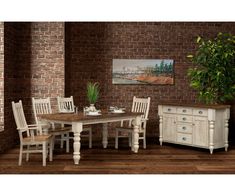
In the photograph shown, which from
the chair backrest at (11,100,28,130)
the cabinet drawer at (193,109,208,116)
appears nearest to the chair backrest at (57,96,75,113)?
the chair backrest at (11,100,28,130)

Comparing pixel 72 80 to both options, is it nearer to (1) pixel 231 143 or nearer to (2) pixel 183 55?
(2) pixel 183 55

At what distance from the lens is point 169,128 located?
8484 mm

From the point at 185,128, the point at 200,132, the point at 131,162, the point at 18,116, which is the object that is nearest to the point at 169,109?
the point at 185,128

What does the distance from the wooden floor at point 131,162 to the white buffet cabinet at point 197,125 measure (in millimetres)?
192

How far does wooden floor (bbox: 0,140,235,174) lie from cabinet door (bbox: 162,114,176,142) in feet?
0.75

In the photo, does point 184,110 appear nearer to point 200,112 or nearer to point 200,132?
point 200,112

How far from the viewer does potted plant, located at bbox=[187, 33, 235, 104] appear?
7.90m

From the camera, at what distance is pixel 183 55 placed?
9.72 m

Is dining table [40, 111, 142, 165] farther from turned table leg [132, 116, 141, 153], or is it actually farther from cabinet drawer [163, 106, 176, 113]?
cabinet drawer [163, 106, 176, 113]

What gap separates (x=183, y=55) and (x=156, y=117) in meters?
→ 1.60

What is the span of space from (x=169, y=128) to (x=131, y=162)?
191 centimetres

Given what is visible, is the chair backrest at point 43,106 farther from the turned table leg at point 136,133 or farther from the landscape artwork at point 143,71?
the landscape artwork at point 143,71

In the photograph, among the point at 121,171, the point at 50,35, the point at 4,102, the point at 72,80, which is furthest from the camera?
the point at 72,80

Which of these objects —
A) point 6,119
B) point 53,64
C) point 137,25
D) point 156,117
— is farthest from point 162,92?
point 6,119
